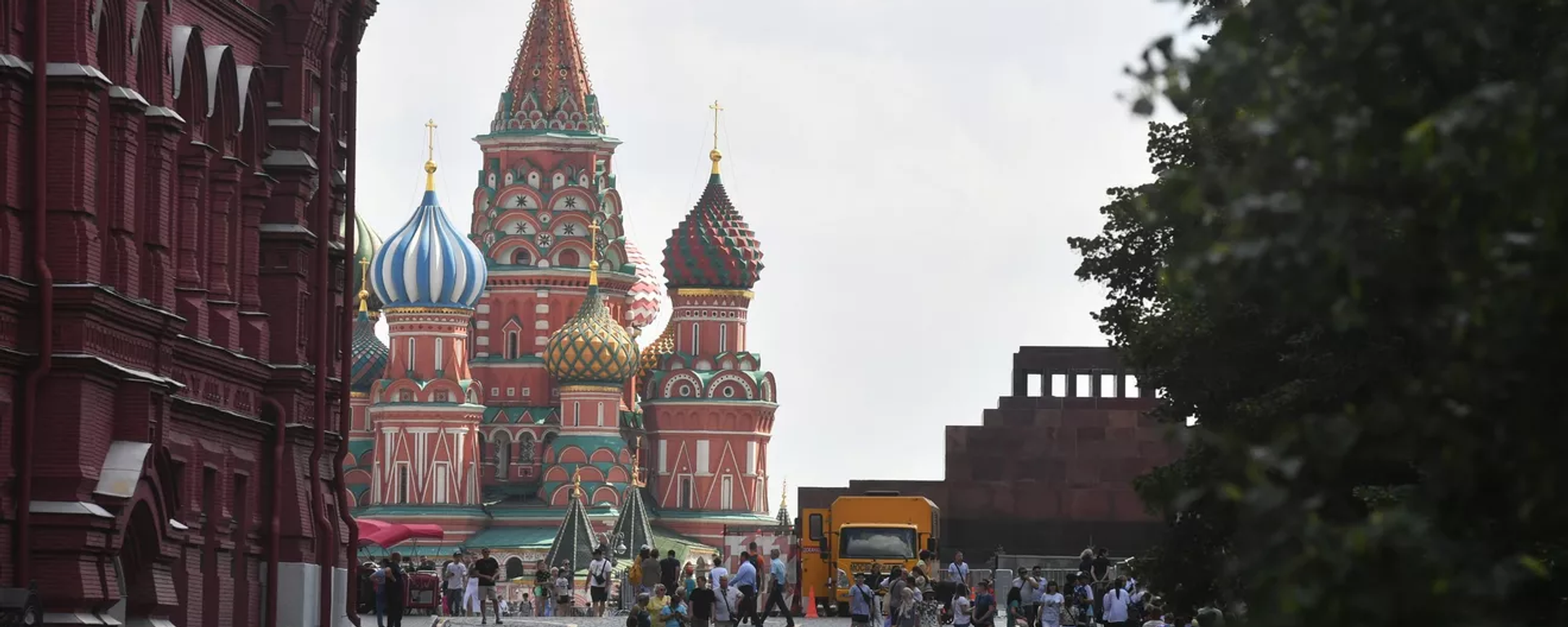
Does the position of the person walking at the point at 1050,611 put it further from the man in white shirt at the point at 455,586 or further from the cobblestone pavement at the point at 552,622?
the man in white shirt at the point at 455,586

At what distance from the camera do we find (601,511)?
12350 centimetres

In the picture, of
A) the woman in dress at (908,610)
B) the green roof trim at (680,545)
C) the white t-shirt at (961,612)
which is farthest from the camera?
the green roof trim at (680,545)

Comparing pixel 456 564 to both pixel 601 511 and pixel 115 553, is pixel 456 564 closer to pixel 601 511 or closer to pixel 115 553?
pixel 115 553

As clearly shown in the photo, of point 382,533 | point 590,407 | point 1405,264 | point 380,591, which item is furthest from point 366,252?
point 1405,264

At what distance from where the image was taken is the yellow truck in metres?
53.6

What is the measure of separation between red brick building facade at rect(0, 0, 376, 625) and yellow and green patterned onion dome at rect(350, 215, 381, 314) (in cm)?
9090

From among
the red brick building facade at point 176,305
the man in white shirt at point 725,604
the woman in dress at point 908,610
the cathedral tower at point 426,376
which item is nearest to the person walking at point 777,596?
the man in white shirt at point 725,604

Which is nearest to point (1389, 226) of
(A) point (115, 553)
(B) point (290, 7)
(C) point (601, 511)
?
(A) point (115, 553)

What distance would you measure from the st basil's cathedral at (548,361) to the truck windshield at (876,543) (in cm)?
6659

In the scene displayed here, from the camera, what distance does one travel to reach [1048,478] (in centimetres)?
7825

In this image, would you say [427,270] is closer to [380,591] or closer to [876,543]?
[876,543]

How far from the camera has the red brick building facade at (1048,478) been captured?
77438mm

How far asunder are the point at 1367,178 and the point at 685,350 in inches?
4848

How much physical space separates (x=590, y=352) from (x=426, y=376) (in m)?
6.40
